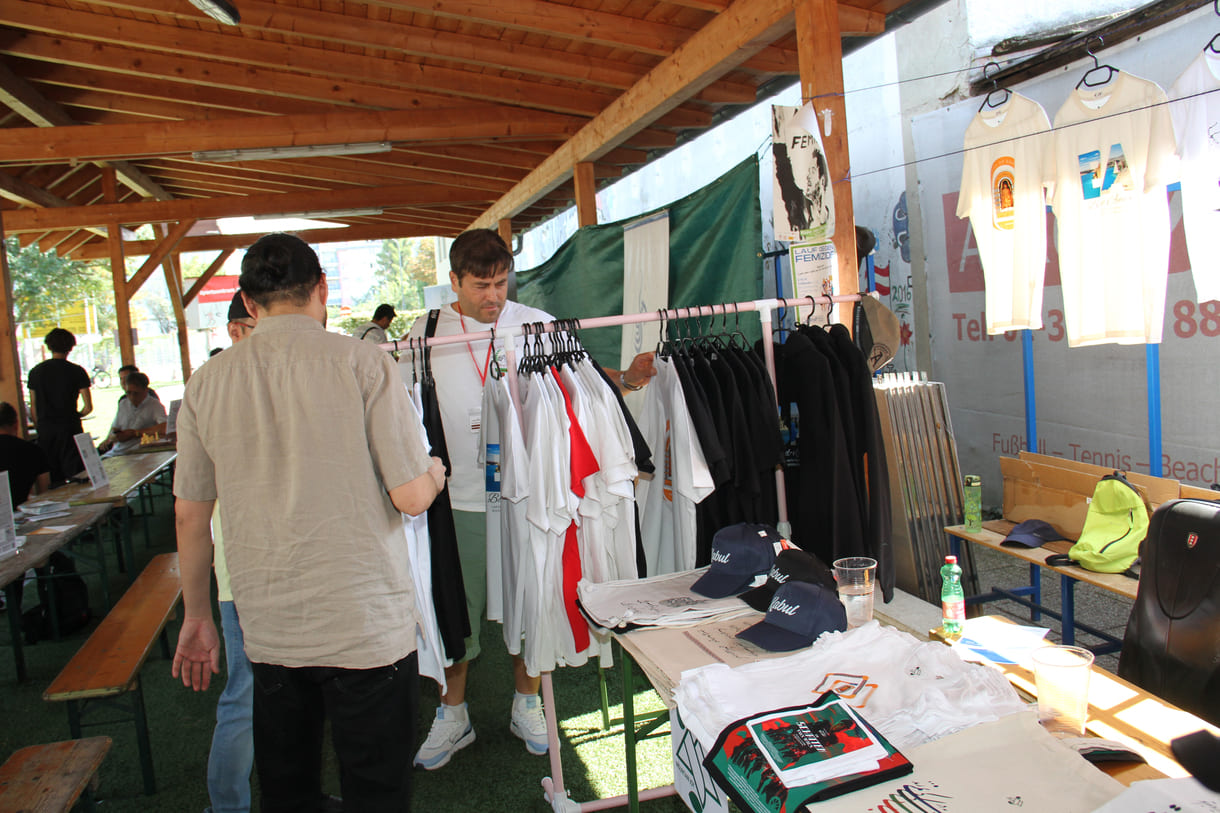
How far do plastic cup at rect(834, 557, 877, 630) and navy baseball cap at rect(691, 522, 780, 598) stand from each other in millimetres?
292

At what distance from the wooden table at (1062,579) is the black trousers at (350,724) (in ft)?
7.16

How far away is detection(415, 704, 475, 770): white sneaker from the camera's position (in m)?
2.89

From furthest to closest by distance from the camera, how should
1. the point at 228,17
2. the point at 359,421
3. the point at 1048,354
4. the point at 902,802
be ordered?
the point at 1048,354
the point at 228,17
the point at 359,421
the point at 902,802

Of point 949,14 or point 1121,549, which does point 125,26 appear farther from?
point 1121,549

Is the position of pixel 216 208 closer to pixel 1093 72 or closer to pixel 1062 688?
pixel 1093 72

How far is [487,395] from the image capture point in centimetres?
252

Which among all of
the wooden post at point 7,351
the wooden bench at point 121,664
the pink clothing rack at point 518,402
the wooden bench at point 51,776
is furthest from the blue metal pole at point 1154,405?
the wooden post at point 7,351

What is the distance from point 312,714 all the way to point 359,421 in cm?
73

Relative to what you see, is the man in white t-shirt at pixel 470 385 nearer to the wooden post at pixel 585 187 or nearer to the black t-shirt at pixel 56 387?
the wooden post at pixel 585 187

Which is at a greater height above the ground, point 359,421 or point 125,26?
point 125,26

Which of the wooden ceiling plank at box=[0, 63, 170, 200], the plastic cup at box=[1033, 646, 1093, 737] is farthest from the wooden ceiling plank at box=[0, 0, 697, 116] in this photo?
the plastic cup at box=[1033, 646, 1093, 737]

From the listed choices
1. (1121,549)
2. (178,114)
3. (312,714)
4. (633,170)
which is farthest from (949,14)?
(178,114)

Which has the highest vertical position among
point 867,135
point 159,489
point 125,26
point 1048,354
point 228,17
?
point 125,26

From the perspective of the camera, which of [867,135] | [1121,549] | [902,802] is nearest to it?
[902,802]
